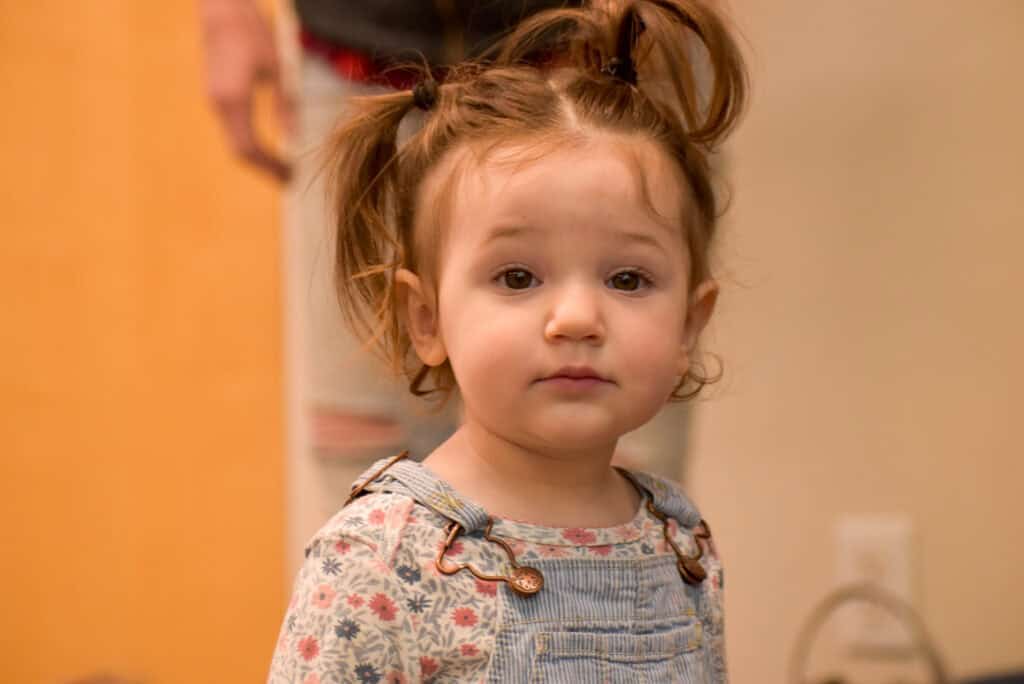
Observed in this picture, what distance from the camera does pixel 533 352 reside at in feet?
2.30

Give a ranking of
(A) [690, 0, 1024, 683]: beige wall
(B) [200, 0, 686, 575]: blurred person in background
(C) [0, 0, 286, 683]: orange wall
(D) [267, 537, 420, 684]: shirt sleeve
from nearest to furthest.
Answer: (D) [267, 537, 420, 684]: shirt sleeve
(B) [200, 0, 686, 575]: blurred person in background
(A) [690, 0, 1024, 683]: beige wall
(C) [0, 0, 286, 683]: orange wall

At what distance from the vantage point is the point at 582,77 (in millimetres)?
790

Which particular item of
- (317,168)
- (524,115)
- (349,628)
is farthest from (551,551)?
(317,168)

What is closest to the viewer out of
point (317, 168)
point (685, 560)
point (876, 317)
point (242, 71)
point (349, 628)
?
point (349, 628)

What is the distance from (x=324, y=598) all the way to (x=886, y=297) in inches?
42.3

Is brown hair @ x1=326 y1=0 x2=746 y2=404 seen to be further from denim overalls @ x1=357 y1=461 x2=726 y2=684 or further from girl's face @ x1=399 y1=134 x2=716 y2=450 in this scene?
denim overalls @ x1=357 y1=461 x2=726 y2=684

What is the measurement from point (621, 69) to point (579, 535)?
0.30 meters

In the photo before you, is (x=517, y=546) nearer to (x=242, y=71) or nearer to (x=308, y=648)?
(x=308, y=648)

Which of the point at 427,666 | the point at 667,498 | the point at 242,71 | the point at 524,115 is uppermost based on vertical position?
the point at 242,71

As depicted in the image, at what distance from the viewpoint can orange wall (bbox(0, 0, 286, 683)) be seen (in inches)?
66.2

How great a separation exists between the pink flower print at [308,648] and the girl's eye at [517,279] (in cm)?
23

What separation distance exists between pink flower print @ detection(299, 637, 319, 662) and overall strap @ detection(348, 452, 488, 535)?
10 centimetres

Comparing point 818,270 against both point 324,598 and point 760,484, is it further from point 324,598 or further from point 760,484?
point 324,598

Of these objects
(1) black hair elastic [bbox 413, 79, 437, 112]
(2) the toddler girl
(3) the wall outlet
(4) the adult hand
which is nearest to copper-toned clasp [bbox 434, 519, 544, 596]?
(2) the toddler girl
